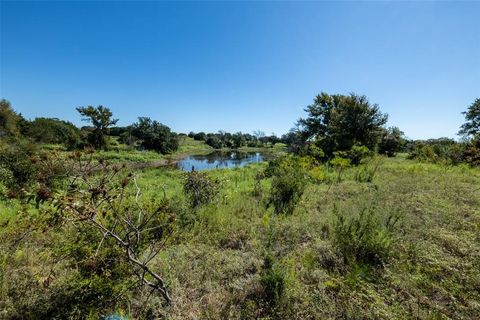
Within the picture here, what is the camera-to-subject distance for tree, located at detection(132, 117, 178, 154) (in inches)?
1575

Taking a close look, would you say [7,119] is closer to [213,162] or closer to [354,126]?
[213,162]

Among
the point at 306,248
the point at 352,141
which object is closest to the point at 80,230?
the point at 306,248

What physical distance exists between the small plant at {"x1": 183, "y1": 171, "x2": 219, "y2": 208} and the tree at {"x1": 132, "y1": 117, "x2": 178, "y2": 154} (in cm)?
3643

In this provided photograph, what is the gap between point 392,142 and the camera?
79.5 ft

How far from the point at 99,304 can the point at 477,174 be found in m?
13.0

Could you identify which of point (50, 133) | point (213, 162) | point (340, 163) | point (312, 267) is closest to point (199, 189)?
point (312, 267)

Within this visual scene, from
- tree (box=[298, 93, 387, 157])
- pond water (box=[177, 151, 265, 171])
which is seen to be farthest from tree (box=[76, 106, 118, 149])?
tree (box=[298, 93, 387, 157])

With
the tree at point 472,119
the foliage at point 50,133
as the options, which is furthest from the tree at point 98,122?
the tree at point 472,119

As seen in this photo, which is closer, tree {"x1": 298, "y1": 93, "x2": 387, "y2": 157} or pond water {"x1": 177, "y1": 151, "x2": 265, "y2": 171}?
tree {"x1": 298, "y1": 93, "x2": 387, "y2": 157}

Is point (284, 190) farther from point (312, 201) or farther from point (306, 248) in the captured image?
point (306, 248)

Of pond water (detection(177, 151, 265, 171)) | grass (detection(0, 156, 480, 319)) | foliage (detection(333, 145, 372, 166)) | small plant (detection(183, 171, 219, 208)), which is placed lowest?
pond water (detection(177, 151, 265, 171))

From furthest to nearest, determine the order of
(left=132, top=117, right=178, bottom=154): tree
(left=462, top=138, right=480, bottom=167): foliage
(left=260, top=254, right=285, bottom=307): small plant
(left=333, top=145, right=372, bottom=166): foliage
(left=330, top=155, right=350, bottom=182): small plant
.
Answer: (left=132, top=117, right=178, bottom=154): tree
(left=333, top=145, right=372, bottom=166): foliage
(left=330, top=155, right=350, bottom=182): small plant
(left=462, top=138, right=480, bottom=167): foliage
(left=260, top=254, right=285, bottom=307): small plant

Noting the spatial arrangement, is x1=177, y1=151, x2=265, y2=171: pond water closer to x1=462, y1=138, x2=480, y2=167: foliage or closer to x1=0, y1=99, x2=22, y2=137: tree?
x1=462, y1=138, x2=480, y2=167: foliage

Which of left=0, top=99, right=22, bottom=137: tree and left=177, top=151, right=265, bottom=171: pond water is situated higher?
left=0, top=99, right=22, bottom=137: tree
